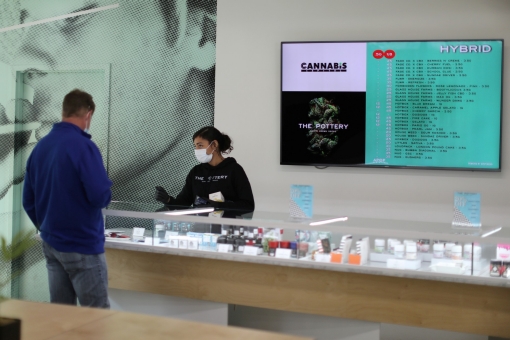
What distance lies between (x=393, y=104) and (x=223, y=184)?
4.79 ft

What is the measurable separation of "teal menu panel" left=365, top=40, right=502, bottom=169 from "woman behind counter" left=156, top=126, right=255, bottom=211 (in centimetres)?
111

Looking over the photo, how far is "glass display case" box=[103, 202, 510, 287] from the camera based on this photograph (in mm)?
3082

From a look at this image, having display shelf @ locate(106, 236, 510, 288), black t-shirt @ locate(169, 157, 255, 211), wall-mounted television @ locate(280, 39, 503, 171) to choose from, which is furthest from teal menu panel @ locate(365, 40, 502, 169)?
display shelf @ locate(106, 236, 510, 288)

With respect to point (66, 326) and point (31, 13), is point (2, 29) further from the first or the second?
point (66, 326)

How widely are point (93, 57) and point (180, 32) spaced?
2.96 feet

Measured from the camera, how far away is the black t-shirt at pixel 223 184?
167 inches

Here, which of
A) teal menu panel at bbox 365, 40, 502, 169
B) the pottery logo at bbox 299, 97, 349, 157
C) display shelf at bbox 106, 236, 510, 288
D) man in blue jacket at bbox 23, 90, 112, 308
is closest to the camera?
display shelf at bbox 106, 236, 510, 288

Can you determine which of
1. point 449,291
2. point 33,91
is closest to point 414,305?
point 449,291

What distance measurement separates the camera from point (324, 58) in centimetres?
485

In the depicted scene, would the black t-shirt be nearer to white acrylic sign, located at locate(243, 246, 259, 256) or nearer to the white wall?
white acrylic sign, located at locate(243, 246, 259, 256)

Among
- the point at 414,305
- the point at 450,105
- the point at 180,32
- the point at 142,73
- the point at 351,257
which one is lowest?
the point at 414,305

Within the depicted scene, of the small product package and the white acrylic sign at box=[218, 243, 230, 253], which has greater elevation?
the small product package

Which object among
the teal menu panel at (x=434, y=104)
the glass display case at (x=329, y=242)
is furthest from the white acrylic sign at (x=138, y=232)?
the teal menu panel at (x=434, y=104)

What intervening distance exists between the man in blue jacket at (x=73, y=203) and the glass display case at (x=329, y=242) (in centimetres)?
53
